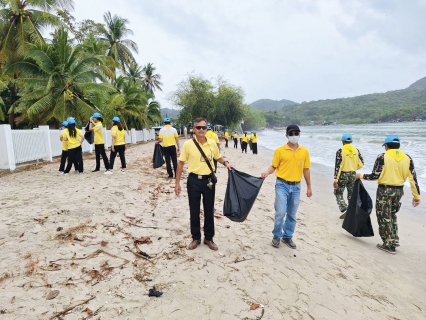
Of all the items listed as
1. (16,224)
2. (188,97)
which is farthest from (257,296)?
(188,97)

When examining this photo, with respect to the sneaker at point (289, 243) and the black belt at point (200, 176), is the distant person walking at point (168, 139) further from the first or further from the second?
the sneaker at point (289, 243)

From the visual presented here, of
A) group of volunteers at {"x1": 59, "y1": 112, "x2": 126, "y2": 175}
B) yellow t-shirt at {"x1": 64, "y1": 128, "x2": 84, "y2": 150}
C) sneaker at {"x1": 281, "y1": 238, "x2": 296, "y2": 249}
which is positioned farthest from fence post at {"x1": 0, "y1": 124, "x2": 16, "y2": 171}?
sneaker at {"x1": 281, "y1": 238, "x2": 296, "y2": 249}

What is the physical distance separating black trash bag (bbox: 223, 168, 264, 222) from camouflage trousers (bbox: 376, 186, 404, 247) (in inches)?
82.4

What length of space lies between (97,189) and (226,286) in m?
4.44

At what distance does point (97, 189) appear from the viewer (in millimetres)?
6180

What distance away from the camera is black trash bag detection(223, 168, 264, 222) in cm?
357

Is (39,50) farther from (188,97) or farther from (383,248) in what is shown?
(188,97)

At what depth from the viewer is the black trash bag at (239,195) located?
3.57 m

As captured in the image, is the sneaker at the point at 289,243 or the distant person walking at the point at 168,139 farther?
the distant person walking at the point at 168,139

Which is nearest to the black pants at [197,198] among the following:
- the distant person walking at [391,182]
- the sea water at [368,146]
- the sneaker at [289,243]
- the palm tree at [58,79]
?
the sneaker at [289,243]

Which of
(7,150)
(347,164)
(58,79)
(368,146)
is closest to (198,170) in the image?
(347,164)

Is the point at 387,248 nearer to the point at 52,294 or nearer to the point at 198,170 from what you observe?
the point at 198,170

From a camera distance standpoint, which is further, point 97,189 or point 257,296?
point 97,189

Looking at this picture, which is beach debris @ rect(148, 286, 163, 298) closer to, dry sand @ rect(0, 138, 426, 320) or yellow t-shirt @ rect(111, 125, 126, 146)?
dry sand @ rect(0, 138, 426, 320)
